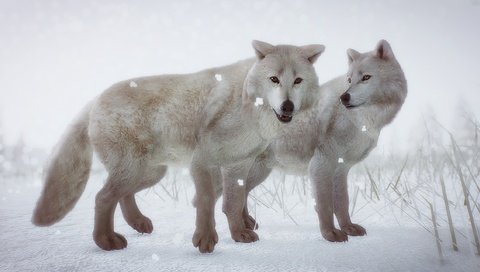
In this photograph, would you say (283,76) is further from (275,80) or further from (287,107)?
(287,107)

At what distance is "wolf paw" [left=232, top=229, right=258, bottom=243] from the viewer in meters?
2.56

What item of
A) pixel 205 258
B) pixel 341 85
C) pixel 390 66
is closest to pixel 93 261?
pixel 205 258

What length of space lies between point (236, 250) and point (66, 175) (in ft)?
4.96

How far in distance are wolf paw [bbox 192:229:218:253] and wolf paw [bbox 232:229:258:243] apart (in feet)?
1.12

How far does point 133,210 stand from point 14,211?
1376 mm

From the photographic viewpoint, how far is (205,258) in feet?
6.62

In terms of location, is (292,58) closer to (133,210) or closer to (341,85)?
(341,85)

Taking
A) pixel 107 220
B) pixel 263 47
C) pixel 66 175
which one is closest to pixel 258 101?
pixel 263 47

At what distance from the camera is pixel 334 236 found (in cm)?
252

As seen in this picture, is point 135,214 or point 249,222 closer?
point 135,214

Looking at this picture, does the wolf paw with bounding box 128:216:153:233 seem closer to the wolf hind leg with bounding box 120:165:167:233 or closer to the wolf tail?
the wolf hind leg with bounding box 120:165:167:233

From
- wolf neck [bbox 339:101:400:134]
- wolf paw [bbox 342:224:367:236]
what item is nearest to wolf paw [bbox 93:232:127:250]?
→ wolf paw [bbox 342:224:367:236]

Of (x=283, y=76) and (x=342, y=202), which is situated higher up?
(x=283, y=76)

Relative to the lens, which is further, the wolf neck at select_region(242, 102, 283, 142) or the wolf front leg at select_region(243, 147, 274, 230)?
the wolf front leg at select_region(243, 147, 274, 230)
